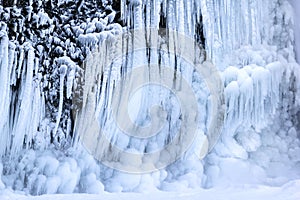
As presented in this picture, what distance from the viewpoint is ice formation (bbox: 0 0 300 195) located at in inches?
111

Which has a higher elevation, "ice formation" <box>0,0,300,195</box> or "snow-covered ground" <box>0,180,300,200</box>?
"ice formation" <box>0,0,300,195</box>

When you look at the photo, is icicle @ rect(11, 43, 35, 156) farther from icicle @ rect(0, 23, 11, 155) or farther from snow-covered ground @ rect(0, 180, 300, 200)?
snow-covered ground @ rect(0, 180, 300, 200)

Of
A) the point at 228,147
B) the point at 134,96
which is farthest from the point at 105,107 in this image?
the point at 228,147

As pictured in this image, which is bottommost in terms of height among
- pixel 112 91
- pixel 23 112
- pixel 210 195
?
pixel 210 195

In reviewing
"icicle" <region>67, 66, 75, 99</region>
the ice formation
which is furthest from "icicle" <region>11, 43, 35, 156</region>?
"icicle" <region>67, 66, 75, 99</region>

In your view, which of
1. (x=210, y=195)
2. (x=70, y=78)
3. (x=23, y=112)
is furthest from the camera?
(x=70, y=78)

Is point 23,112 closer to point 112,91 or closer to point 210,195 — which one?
point 112,91

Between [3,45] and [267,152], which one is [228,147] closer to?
[267,152]

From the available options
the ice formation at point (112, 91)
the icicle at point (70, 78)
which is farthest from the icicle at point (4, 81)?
the icicle at point (70, 78)

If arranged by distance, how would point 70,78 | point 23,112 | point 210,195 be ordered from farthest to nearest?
point 70,78
point 23,112
point 210,195

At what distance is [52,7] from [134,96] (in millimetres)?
863

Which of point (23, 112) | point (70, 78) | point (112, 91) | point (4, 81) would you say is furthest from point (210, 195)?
point (4, 81)

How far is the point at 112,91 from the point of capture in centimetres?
297

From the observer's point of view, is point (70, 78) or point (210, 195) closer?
point (210, 195)
